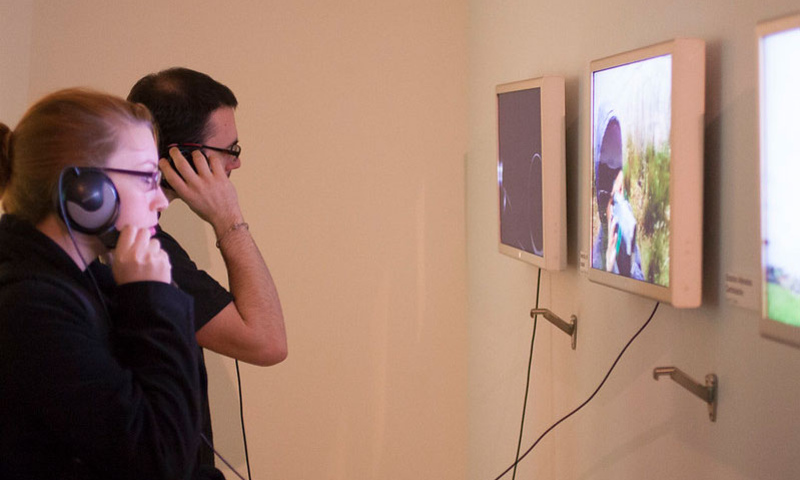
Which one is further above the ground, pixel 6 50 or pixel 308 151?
pixel 6 50

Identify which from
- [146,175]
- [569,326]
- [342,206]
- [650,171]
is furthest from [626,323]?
[342,206]

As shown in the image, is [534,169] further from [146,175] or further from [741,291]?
[146,175]

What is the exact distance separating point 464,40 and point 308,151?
823 mm

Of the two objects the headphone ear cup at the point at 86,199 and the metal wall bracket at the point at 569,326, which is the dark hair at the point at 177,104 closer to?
the headphone ear cup at the point at 86,199

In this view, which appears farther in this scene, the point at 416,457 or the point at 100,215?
the point at 416,457

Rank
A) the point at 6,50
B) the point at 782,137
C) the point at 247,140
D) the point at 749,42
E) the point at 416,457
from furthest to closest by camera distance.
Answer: the point at 416,457
the point at 247,140
the point at 6,50
the point at 749,42
the point at 782,137

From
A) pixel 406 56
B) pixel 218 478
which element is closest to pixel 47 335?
pixel 218 478

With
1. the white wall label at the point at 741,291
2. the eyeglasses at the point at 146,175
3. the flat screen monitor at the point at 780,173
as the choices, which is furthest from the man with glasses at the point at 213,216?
the flat screen monitor at the point at 780,173

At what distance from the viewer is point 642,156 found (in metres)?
1.54

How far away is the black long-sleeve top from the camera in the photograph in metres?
1.06

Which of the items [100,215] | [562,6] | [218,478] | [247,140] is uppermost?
[562,6]

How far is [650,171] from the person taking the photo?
1505 millimetres

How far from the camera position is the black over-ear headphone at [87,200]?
114cm

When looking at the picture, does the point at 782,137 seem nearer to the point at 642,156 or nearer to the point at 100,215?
the point at 642,156
